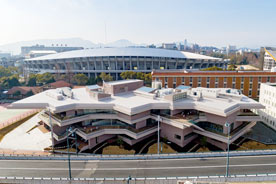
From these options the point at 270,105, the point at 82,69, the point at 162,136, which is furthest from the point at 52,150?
the point at 82,69

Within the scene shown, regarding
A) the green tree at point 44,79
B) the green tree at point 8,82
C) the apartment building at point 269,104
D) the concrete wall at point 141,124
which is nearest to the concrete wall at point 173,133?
the concrete wall at point 141,124

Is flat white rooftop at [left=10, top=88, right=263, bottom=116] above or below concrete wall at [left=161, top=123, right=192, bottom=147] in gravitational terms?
above

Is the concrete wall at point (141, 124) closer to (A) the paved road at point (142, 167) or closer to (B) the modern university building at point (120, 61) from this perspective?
(A) the paved road at point (142, 167)

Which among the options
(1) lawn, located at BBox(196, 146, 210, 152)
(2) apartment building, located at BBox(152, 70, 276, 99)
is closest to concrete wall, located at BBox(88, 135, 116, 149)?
(1) lawn, located at BBox(196, 146, 210, 152)

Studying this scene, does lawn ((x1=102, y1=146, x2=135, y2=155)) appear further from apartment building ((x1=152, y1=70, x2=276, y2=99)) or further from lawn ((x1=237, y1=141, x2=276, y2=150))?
apartment building ((x1=152, y1=70, x2=276, y2=99))

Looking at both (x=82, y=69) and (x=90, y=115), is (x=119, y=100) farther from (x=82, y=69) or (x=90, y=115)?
(x=82, y=69)

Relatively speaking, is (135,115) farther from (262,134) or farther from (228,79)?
(228,79)
